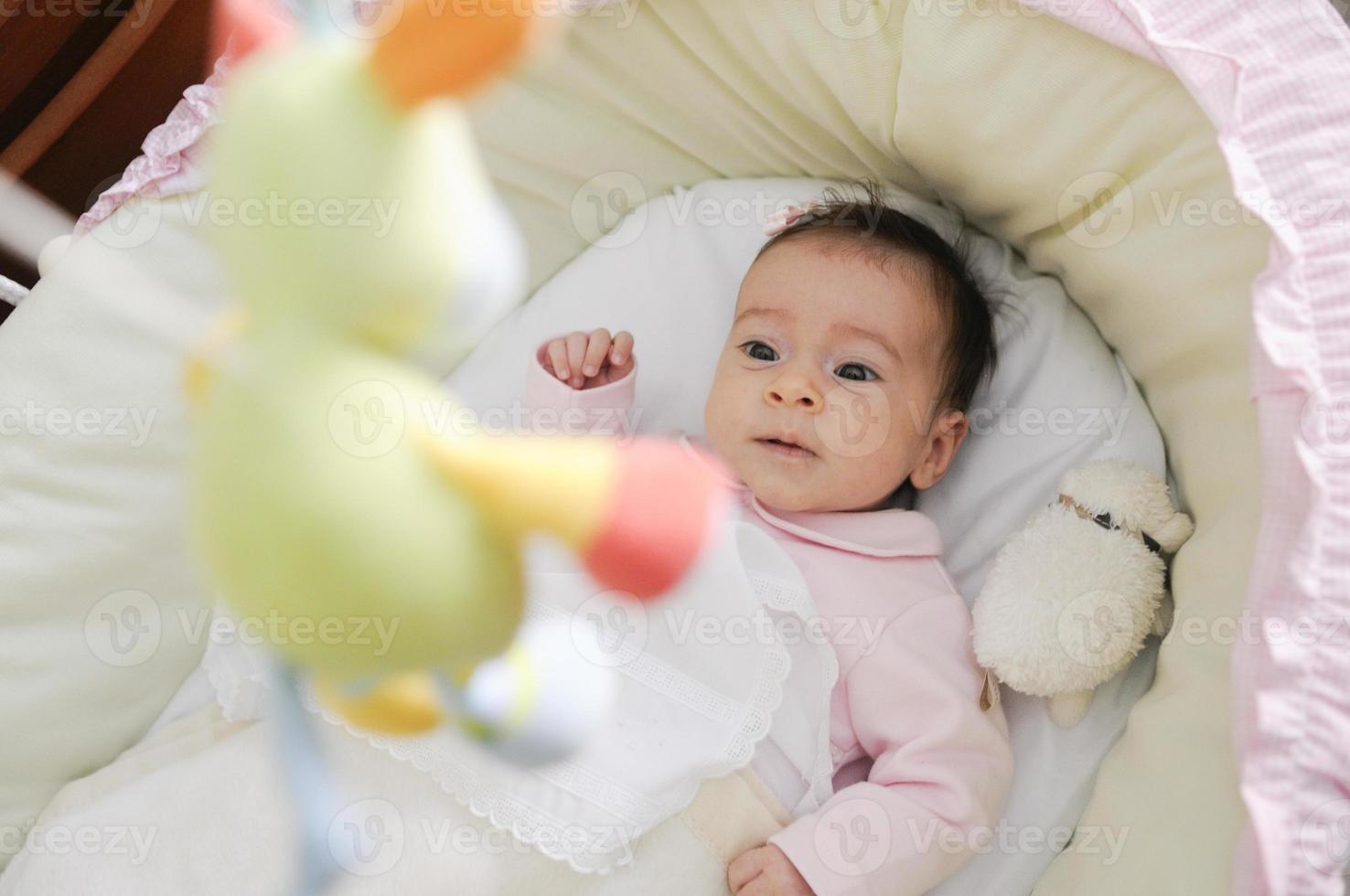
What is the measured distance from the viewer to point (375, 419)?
41cm

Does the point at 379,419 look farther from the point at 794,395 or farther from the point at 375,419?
the point at 794,395

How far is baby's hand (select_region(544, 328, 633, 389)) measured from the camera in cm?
117

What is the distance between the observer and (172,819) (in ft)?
3.02

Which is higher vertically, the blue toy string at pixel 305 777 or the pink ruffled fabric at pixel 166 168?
the pink ruffled fabric at pixel 166 168

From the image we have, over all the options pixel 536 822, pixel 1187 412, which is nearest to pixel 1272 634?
pixel 1187 412

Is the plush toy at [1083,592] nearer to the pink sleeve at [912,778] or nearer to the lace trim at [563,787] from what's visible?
the pink sleeve at [912,778]

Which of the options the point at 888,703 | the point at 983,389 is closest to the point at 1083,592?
the point at 888,703

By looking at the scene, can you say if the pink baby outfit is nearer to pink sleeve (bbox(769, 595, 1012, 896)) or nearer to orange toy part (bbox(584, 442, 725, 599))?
pink sleeve (bbox(769, 595, 1012, 896))

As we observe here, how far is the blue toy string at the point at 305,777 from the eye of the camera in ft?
1.57

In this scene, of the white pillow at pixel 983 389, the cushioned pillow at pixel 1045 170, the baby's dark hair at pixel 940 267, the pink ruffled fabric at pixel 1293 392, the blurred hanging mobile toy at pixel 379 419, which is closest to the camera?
the blurred hanging mobile toy at pixel 379 419

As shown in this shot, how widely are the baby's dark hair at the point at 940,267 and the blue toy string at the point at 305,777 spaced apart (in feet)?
2.51

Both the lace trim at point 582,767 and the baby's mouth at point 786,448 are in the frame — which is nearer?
the lace trim at point 582,767

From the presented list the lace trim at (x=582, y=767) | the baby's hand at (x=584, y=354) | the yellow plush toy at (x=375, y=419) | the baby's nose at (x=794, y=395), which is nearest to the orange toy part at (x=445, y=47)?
the yellow plush toy at (x=375, y=419)

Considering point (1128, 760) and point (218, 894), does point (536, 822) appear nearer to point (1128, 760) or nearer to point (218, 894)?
point (218, 894)
